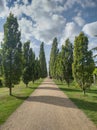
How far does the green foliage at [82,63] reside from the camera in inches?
1032

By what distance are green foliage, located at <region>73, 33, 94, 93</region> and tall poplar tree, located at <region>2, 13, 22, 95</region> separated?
673 centimetres

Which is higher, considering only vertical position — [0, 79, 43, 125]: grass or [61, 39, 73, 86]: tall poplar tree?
[61, 39, 73, 86]: tall poplar tree

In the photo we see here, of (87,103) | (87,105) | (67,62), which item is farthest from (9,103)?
(67,62)

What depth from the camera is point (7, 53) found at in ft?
86.6

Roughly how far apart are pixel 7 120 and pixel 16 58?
15244mm

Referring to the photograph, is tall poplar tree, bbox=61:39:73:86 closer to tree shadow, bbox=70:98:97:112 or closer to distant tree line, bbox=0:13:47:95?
distant tree line, bbox=0:13:47:95

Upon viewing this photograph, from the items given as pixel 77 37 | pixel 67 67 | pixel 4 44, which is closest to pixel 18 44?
pixel 4 44

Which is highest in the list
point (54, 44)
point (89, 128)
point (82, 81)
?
point (54, 44)

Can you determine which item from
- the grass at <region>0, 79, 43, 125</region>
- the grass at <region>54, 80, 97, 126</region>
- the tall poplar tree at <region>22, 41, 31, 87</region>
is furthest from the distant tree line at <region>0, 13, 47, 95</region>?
the tall poplar tree at <region>22, 41, 31, 87</region>

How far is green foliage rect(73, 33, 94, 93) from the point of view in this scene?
26203mm

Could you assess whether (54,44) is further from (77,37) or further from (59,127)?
(59,127)

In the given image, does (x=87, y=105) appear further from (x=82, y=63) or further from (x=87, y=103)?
(x=82, y=63)

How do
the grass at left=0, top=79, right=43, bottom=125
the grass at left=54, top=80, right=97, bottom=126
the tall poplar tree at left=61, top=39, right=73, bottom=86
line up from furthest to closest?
the tall poplar tree at left=61, top=39, right=73, bottom=86 → the grass at left=54, top=80, right=97, bottom=126 → the grass at left=0, top=79, right=43, bottom=125

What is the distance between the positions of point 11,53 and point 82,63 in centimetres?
834
